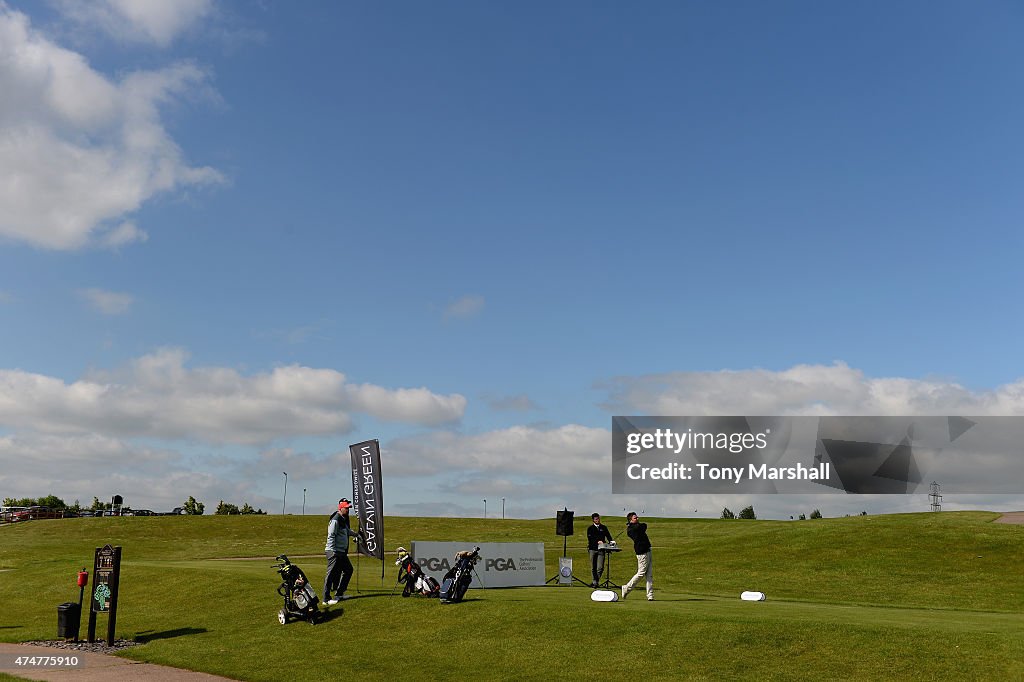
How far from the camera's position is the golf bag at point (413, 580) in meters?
23.5

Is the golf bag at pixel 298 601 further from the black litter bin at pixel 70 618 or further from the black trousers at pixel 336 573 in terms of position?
the black litter bin at pixel 70 618

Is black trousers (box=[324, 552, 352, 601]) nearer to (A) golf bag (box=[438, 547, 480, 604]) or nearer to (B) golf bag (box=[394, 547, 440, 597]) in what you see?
(B) golf bag (box=[394, 547, 440, 597])

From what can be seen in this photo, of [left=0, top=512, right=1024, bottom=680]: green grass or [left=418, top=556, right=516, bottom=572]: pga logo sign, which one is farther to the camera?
[left=418, top=556, right=516, bottom=572]: pga logo sign

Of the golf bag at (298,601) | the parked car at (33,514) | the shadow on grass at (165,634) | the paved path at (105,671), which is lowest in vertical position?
the paved path at (105,671)

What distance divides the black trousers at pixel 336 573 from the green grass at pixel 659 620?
0.58m

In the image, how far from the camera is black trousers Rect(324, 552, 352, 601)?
23.5m

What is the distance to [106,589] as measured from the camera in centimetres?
2264

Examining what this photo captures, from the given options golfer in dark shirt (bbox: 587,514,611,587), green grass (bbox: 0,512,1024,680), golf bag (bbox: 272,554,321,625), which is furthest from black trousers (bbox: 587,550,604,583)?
golf bag (bbox: 272,554,321,625)

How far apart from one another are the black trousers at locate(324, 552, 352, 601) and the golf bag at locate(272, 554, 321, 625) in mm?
1159

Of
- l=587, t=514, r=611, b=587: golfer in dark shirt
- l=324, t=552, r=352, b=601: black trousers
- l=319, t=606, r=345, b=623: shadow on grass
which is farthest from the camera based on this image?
l=587, t=514, r=611, b=587: golfer in dark shirt


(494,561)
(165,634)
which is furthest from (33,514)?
(165,634)

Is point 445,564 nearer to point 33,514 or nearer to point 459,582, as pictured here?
point 459,582

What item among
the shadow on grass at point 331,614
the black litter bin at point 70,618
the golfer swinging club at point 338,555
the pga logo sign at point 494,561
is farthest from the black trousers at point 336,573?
the black litter bin at point 70,618

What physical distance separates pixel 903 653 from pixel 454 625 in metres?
9.51
